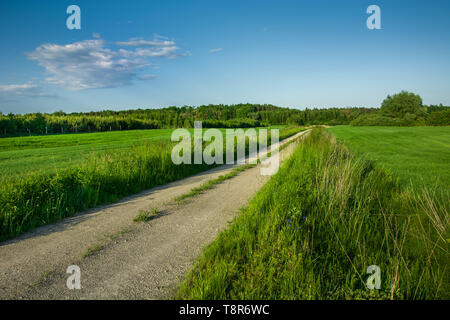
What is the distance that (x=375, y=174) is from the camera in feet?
25.0

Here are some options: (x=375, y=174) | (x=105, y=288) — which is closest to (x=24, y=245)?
(x=105, y=288)

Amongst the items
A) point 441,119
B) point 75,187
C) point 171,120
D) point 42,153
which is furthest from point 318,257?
point 171,120

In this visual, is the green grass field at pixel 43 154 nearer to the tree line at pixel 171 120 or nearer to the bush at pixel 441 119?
the tree line at pixel 171 120

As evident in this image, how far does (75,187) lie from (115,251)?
163 inches

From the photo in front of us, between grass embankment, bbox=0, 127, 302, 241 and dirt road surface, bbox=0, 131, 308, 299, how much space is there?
1.46 ft

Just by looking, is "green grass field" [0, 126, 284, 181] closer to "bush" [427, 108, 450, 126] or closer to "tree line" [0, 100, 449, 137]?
"tree line" [0, 100, 449, 137]

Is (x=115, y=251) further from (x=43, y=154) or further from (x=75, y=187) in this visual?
(x=43, y=154)

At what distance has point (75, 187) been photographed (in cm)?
709

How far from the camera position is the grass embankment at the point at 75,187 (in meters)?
5.18

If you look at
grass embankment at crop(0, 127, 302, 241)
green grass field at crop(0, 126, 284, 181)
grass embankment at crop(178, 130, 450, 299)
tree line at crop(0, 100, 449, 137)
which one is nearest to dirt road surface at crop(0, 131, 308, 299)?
grass embankment at crop(0, 127, 302, 241)

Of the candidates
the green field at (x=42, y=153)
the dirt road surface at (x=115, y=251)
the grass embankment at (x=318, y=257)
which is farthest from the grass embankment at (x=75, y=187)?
the grass embankment at (x=318, y=257)

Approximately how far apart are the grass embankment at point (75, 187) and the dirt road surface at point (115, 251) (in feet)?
1.46
